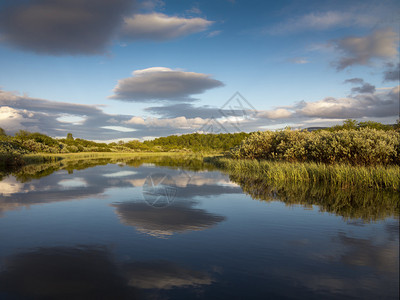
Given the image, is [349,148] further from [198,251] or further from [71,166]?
[71,166]

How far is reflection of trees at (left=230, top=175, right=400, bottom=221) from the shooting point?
12.2 metres

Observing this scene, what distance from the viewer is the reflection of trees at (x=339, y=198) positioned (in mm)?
12234

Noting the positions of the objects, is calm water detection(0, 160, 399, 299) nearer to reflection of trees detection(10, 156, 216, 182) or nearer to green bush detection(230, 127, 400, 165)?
green bush detection(230, 127, 400, 165)

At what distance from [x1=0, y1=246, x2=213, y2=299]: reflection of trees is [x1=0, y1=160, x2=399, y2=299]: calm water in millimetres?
23

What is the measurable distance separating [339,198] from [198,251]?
37.1 ft

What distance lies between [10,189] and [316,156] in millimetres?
26575

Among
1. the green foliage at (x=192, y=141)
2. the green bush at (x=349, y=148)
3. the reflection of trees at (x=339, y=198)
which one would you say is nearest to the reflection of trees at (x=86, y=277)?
the reflection of trees at (x=339, y=198)

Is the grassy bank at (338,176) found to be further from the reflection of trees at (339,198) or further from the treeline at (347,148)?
the treeline at (347,148)

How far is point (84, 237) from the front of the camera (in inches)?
351

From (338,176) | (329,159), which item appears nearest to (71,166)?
(329,159)

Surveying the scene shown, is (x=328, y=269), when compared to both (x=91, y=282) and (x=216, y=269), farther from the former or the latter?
(x=91, y=282)

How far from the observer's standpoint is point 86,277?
20.2 feet

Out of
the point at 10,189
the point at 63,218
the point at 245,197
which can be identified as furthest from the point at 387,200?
the point at 10,189

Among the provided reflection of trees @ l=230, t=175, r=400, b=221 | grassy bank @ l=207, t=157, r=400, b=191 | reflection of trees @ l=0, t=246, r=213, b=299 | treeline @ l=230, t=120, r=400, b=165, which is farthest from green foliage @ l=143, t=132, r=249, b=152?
reflection of trees @ l=0, t=246, r=213, b=299
